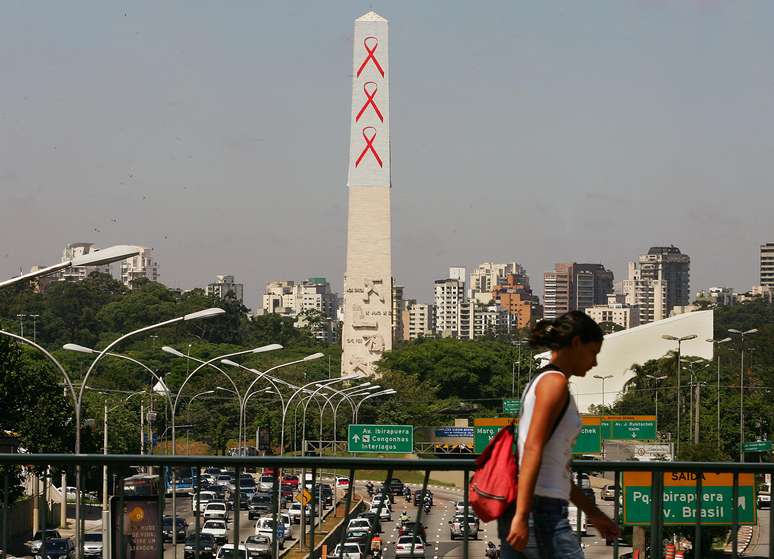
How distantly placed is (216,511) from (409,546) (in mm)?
1631

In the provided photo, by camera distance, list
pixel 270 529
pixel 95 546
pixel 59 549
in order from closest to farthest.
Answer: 1. pixel 270 529
2. pixel 59 549
3. pixel 95 546

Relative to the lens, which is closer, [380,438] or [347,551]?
[347,551]

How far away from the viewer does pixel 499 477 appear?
6.06 meters

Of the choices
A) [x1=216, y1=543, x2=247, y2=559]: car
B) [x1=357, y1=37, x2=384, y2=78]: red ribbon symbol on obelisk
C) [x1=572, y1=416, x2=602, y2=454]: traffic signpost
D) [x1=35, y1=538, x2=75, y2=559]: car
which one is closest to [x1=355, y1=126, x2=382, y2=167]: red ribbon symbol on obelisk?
[x1=357, y1=37, x2=384, y2=78]: red ribbon symbol on obelisk

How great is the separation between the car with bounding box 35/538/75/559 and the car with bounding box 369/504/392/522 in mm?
1898

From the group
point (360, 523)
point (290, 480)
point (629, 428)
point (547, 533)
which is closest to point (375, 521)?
point (360, 523)

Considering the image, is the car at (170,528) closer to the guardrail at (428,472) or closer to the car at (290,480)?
the guardrail at (428,472)

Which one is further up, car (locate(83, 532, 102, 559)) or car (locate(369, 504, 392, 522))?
car (locate(369, 504, 392, 522))

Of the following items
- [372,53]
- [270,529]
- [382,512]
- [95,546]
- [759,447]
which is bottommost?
[759,447]

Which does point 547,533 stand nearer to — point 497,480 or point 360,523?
point 497,480

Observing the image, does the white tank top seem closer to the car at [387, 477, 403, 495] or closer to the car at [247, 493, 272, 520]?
the car at [387, 477, 403, 495]

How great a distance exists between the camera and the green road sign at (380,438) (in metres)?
50.3

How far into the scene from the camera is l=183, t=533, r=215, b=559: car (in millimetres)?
7902

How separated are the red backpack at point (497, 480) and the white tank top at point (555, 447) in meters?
0.06
